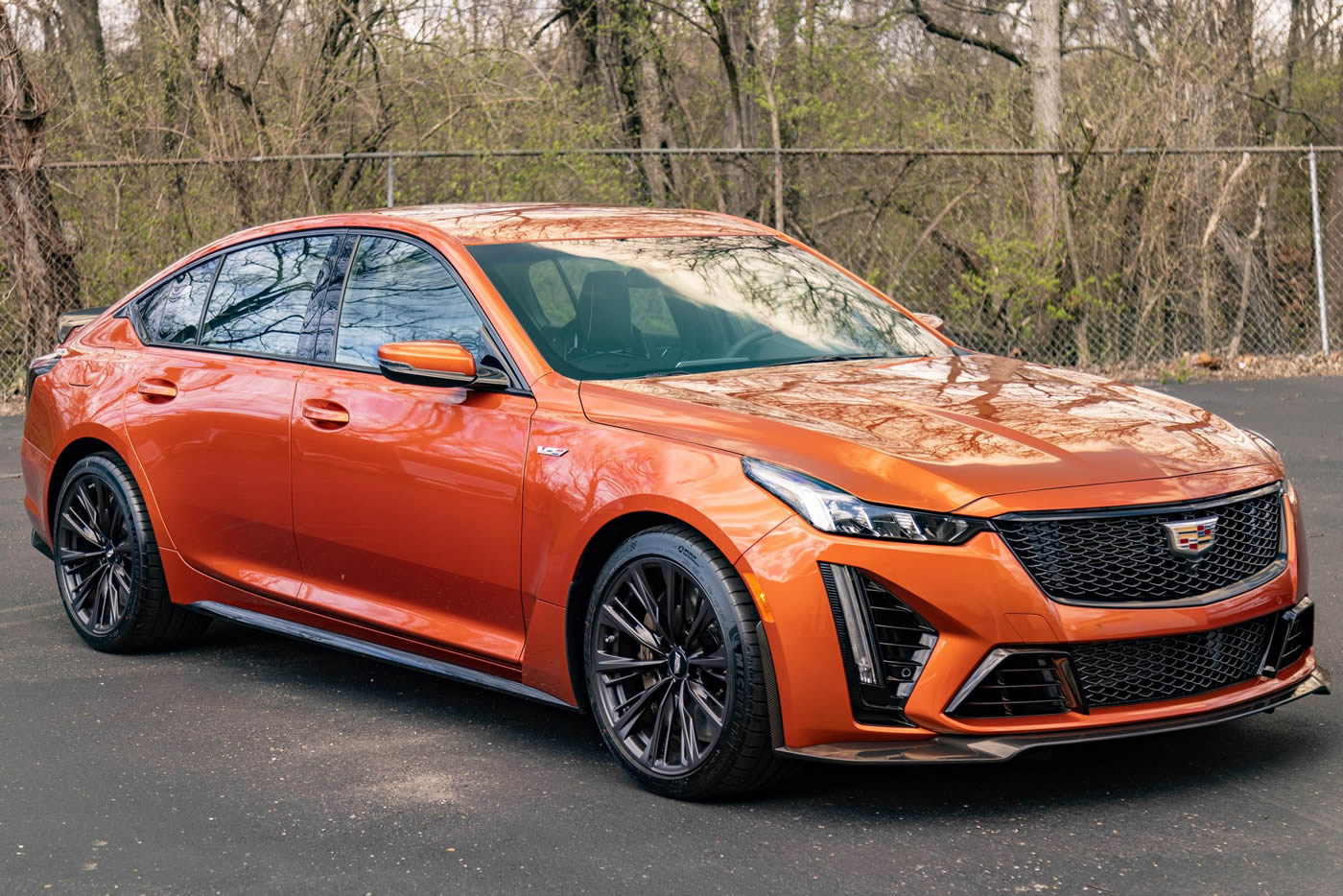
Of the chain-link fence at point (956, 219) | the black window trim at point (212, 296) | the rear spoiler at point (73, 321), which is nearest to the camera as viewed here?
the black window trim at point (212, 296)

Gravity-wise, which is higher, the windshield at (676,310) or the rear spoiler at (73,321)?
the windshield at (676,310)

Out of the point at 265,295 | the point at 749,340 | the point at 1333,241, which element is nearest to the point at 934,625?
the point at 749,340

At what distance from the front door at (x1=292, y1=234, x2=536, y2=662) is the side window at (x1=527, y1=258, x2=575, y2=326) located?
219 millimetres

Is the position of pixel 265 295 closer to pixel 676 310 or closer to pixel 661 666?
pixel 676 310

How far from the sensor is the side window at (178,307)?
656cm

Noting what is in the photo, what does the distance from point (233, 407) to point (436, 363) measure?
1.25 m

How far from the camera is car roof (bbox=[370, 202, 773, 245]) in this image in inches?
227

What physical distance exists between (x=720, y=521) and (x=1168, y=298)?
506 inches

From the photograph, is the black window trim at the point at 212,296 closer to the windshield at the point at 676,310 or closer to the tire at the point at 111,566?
the tire at the point at 111,566

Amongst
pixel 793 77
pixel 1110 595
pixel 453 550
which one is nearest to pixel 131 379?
pixel 453 550

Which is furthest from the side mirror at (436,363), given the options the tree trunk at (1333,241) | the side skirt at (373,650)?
the tree trunk at (1333,241)

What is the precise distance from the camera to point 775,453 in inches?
174

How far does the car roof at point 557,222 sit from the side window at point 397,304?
6.0 inches

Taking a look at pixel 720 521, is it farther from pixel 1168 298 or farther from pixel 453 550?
pixel 1168 298
